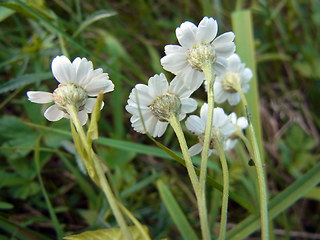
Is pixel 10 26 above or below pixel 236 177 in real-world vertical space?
above

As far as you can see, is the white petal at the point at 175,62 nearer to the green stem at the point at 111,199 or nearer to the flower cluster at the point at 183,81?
the flower cluster at the point at 183,81

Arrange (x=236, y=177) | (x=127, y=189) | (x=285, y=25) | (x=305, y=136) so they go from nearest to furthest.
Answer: (x=127, y=189)
(x=236, y=177)
(x=305, y=136)
(x=285, y=25)

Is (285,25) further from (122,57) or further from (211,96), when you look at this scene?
(211,96)

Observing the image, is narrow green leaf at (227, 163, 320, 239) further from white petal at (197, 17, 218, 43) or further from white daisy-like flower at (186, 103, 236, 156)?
white petal at (197, 17, 218, 43)

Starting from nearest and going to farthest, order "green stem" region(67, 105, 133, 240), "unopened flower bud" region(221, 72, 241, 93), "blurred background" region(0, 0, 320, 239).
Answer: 1. "green stem" region(67, 105, 133, 240)
2. "unopened flower bud" region(221, 72, 241, 93)
3. "blurred background" region(0, 0, 320, 239)

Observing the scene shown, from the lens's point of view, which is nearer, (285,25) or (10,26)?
(10,26)

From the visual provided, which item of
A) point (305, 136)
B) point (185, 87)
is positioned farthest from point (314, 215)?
point (185, 87)

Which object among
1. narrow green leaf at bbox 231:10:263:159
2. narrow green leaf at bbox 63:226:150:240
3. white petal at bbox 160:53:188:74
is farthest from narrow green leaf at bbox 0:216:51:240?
narrow green leaf at bbox 231:10:263:159

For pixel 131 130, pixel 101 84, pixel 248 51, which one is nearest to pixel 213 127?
pixel 101 84
